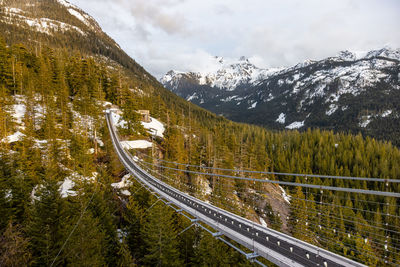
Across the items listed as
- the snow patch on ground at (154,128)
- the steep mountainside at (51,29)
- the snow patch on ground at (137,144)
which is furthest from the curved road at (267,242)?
the steep mountainside at (51,29)

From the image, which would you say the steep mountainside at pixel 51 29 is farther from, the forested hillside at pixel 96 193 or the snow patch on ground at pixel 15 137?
the snow patch on ground at pixel 15 137

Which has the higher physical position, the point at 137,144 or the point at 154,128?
the point at 154,128

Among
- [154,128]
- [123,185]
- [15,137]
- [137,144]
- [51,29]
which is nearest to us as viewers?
[123,185]

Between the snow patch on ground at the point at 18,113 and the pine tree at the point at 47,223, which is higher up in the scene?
the snow patch on ground at the point at 18,113

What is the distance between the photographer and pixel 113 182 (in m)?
29.7

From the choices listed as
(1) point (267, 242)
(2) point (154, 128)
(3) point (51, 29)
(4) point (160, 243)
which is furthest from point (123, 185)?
(3) point (51, 29)

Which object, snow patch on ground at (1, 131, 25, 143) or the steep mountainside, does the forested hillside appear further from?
the steep mountainside

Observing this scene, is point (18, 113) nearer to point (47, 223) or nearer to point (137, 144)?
point (137, 144)

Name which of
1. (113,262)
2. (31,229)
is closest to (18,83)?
(31,229)

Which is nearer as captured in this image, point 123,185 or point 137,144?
point 123,185

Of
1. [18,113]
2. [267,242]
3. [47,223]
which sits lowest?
[47,223]

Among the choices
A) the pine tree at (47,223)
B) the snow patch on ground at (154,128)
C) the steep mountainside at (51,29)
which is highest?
the steep mountainside at (51,29)

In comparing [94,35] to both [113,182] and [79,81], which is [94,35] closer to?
[79,81]

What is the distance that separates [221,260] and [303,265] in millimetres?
15299
